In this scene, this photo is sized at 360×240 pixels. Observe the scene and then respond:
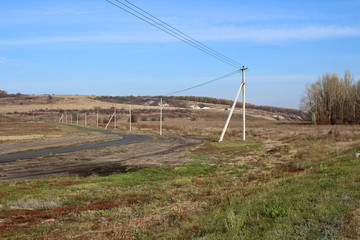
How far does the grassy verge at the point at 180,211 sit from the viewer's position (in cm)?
621

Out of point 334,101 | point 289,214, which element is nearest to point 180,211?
point 289,214

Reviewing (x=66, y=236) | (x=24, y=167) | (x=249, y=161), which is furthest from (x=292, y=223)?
(x=24, y=167)

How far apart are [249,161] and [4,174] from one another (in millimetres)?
14542

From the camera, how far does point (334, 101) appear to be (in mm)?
82562

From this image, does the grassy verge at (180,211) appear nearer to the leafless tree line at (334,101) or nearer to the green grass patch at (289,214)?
the green grass patch at (289,214)

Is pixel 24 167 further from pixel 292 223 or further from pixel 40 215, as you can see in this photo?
pixel 292 223

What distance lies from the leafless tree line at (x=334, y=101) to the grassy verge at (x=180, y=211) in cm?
7498

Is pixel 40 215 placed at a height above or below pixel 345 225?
below

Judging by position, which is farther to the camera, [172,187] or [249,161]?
[249,161]

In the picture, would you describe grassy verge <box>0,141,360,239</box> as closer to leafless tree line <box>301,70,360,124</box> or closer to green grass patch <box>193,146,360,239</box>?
green grass patch <box>193,146,360,239</box>

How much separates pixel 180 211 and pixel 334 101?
8425cm

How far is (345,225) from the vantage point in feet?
18.9

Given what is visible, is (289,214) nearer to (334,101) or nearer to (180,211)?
(180,211)

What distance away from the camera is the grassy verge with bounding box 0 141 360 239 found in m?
6.21
